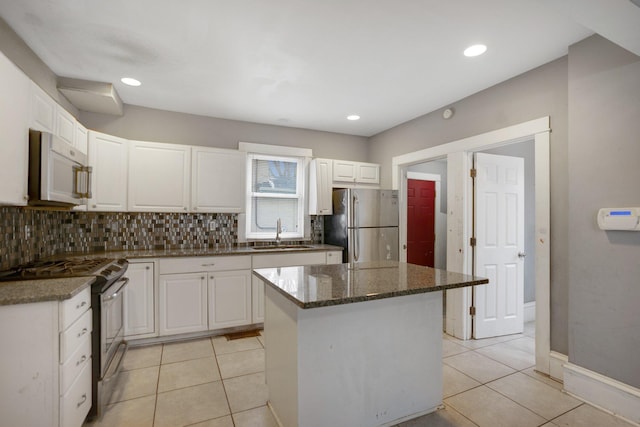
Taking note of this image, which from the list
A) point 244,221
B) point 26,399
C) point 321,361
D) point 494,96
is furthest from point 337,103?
point 26,399

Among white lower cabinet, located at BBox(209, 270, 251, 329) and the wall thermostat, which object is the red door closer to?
white lower cabinet, located at BBox(209, 270, 251, 329)

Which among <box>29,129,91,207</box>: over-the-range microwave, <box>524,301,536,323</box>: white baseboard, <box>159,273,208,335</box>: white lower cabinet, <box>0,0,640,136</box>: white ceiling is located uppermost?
<box>0,0,640,136</box>: white ceiling

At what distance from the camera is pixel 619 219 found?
199 centimetres

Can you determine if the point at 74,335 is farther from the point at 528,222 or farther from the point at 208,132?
the point at 528,222

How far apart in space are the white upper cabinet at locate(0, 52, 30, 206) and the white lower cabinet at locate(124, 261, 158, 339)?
51.5 inches

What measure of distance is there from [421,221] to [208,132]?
347 cm

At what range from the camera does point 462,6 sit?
190 centimetres

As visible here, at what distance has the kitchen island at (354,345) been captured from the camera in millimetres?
1628

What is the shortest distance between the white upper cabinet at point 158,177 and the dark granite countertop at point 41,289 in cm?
153

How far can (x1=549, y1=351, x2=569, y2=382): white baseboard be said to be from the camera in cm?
242

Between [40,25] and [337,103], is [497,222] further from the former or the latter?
[40,25]

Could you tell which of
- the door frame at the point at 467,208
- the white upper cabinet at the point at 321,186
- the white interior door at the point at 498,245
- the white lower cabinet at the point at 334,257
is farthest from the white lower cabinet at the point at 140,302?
the white interior door at the point at 498,245

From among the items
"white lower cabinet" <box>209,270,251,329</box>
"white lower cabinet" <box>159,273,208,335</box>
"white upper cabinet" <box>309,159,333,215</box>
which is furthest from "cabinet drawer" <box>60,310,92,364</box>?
"white upper cabinet" <box>309,159,333,215</box>

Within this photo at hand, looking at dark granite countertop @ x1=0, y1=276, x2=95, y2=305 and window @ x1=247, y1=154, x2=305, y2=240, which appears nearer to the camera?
dark granite countertop @ x1=0, y1=276, x2=95, y2=305
